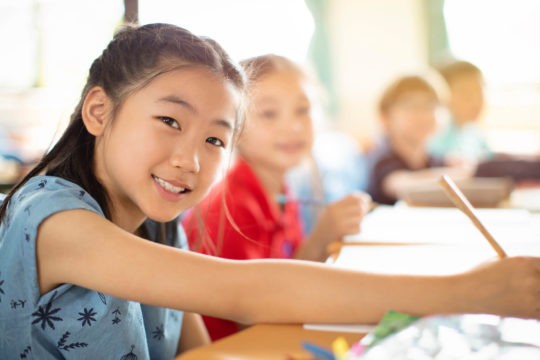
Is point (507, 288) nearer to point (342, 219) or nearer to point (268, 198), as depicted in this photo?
point (342, 219)

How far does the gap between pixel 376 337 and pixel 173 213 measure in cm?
37

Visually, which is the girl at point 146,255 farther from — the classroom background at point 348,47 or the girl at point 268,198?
the classroom background at point 348,47

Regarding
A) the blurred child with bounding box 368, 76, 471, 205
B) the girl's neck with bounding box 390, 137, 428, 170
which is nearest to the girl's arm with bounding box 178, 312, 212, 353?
the blurred child with bounding box 368, 76, 471, 205

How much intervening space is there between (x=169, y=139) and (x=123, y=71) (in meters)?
0.12

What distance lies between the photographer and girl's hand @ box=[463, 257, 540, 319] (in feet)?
2.02

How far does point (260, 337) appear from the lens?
58 cm

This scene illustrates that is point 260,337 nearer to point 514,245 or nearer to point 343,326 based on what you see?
point 343,326

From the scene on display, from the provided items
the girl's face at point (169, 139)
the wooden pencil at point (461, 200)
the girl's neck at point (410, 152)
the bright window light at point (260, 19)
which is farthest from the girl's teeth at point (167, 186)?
the bright window light at point (260, 19)

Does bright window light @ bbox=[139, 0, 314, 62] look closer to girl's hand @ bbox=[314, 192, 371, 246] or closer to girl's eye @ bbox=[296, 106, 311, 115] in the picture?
girl's eye @ bbox=[296, 106, 311, 115]

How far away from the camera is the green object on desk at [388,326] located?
56 centimetres

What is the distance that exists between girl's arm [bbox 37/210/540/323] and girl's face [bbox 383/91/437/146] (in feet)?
6.42

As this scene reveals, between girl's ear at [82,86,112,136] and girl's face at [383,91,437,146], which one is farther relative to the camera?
girl's face at [383,91,437,146]

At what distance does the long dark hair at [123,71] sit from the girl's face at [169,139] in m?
0.02

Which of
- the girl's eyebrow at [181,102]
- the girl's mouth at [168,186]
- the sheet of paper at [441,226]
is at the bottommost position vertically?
Result: the sheet of paper at [441,226]
